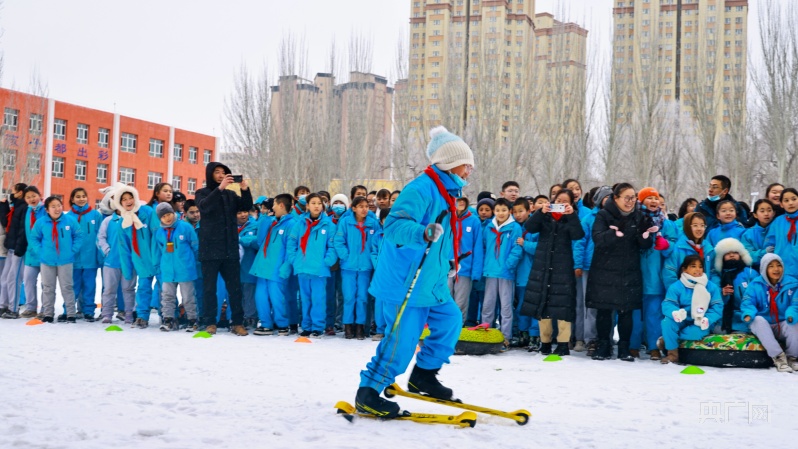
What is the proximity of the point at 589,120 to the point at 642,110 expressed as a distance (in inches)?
77.8

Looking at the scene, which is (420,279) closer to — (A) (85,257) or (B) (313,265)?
(B) (313,265)

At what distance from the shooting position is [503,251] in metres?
8.69

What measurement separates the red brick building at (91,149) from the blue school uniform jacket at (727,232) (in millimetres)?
39086

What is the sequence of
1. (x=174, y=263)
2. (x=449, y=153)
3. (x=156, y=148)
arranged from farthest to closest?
(x=156, y=148) < (x=174, y=263) < (x=449, y=153)

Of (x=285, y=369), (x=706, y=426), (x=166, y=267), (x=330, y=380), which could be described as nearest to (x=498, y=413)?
(x=706, y=426)

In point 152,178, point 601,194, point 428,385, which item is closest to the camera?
point 428,385

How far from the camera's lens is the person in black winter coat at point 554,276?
7.92m

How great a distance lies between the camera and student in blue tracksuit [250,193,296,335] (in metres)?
9.51

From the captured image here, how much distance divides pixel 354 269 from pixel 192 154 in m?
59.3

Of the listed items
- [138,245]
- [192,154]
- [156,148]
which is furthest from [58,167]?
[138,245]

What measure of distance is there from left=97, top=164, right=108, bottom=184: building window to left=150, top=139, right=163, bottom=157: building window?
483cm

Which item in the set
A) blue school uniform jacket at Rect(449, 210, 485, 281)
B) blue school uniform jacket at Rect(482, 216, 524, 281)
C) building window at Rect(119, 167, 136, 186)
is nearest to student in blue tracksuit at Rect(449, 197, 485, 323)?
blue school uniform jacket at Rect(449, 210, 485, 281)

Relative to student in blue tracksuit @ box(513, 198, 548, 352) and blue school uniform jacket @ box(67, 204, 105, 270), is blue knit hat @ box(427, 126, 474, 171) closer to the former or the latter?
student in blue tracksuit @ box(513, 198, 548, 352)

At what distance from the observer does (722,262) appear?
308 inches
